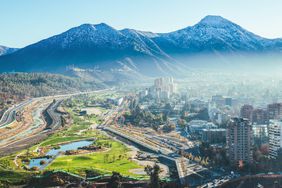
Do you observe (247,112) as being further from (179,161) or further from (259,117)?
(179,161)

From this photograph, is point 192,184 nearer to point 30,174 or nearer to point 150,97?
point 30,174

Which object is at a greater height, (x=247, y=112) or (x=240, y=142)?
(x=247, y=112)

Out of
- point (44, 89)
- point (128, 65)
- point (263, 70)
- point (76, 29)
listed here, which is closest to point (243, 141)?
point (44, 89)

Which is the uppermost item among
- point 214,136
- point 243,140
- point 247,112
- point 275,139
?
point 247,112

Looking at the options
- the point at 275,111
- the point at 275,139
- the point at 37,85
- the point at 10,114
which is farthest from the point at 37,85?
the point at 275,139

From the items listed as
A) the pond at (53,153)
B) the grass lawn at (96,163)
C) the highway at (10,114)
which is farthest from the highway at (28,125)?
the grass lawn at (96,163)

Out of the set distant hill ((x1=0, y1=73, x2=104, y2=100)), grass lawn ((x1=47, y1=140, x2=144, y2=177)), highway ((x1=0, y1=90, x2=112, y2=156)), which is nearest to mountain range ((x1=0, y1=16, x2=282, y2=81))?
distant hill ((x1=0, y1=73, x2=104, y2=100))
